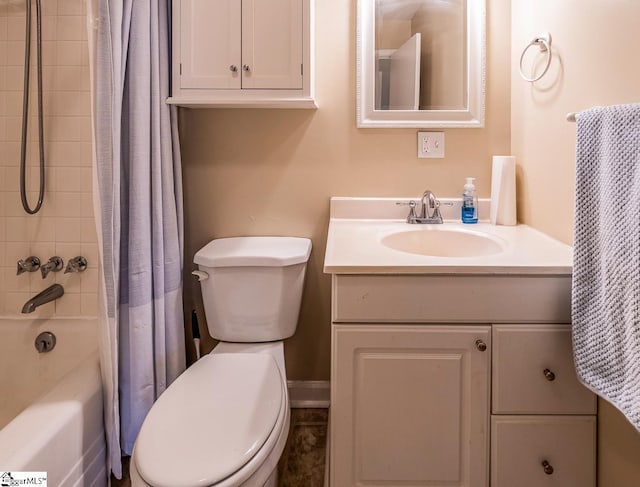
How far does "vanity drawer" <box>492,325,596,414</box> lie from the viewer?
112cm

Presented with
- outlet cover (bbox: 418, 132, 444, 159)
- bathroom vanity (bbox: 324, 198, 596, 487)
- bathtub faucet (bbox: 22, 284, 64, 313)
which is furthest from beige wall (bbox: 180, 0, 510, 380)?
bathroom vanity (bbox: 324, 198, 596, 487)

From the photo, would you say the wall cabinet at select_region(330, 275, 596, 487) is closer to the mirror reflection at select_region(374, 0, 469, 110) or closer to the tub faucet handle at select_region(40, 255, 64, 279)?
the mirror reflection at select_region(374, 0, 469, 110)

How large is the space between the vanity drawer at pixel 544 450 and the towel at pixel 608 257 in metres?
0.18

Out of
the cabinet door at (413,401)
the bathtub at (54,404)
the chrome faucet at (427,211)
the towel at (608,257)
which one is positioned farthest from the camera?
the chrome faucet at (427,211)

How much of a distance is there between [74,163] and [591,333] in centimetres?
178

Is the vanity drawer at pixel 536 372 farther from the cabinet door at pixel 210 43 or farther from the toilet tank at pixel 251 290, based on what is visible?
the cabinet door at pixel 210 43

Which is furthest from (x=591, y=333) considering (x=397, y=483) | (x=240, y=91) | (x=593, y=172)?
(x=240, y=91)

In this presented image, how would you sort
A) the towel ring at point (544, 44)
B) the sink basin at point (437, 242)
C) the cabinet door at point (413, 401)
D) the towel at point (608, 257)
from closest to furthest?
1. the towel at point (608, 257)
2. the cabinet door at point (413, 401)
3. the towel ring at point (544, 44)
4. the sink basin at point (437, 242)

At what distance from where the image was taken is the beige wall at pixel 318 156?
1714 mm

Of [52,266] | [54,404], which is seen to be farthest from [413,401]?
[52,266]

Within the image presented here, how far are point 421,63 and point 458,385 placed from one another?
1178 millimetres

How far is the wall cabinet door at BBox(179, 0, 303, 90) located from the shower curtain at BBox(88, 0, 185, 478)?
10cm

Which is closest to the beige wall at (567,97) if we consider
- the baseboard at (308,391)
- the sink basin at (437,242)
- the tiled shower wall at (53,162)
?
the sink basin at (437,242)

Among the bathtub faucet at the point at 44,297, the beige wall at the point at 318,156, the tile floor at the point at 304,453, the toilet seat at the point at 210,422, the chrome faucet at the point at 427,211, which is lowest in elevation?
the tile floor at the point at 304,453
